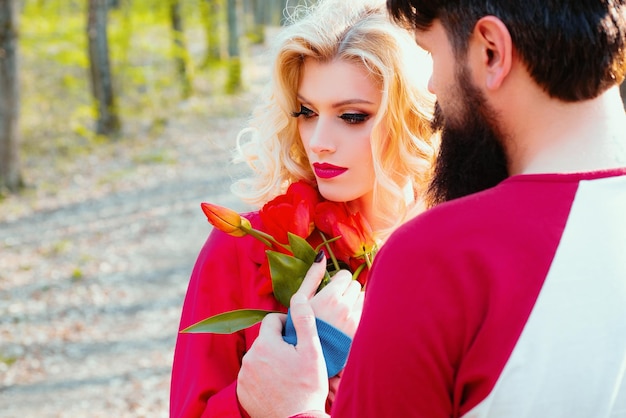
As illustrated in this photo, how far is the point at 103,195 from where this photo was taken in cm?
993

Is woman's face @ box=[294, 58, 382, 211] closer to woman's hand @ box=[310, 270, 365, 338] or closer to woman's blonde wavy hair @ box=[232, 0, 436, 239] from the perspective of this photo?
woman's blonde wavy hair @ box=[232, 0, 436, 239]

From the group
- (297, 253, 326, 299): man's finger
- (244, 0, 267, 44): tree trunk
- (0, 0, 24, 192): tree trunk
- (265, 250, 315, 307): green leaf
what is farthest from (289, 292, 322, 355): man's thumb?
(244, 0, 267, 44): tree trunk

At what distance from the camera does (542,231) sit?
108 cm

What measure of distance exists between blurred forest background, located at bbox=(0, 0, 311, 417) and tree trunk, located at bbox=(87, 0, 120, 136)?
0.08 ft

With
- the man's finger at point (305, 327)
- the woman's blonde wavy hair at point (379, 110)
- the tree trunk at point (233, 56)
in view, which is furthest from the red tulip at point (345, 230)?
the tree trunk at point (233, 56)

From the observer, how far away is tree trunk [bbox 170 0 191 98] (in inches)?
611

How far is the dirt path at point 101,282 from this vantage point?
17.7ft

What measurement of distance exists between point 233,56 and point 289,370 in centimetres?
1673

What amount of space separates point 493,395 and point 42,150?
12.5 meters

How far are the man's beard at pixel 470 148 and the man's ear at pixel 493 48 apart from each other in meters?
0.04

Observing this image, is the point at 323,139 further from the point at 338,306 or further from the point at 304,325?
the point at 304,325

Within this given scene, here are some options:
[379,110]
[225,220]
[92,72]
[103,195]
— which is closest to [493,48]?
[225,220]

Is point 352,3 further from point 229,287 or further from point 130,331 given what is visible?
point 130,331

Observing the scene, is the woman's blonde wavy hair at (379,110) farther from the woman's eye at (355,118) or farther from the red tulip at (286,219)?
the red tulip at (286,219)
